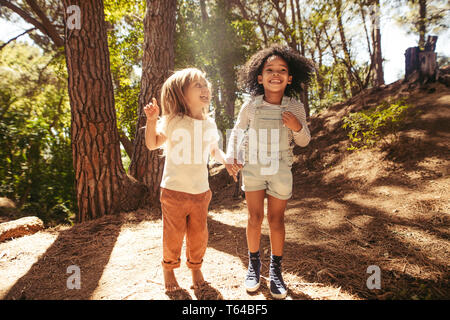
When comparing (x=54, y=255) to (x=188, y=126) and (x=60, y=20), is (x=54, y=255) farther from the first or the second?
(x=60, y=20)

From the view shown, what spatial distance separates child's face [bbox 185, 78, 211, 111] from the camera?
6.59 feet

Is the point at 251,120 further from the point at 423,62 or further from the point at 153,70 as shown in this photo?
the point at 423,62

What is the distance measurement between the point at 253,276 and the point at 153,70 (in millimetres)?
3701

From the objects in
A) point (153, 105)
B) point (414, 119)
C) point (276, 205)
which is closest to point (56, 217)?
point (153, 105)

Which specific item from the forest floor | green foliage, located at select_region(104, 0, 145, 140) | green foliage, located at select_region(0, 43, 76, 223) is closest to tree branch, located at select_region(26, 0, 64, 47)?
green foliage, located at select_region(0, 43, 76, 223)

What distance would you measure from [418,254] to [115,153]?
4.00 metres

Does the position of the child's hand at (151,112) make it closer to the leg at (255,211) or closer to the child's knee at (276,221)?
the leg at (255,211)

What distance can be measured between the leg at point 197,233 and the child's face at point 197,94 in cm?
74

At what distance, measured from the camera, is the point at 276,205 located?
2053 mm

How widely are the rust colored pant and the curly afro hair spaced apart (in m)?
1.16

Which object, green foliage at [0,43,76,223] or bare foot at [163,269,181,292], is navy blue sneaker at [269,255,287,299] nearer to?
bare foot at [163,269,181,292]

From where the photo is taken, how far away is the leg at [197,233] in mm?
2000

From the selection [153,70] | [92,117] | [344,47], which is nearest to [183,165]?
[92,117]

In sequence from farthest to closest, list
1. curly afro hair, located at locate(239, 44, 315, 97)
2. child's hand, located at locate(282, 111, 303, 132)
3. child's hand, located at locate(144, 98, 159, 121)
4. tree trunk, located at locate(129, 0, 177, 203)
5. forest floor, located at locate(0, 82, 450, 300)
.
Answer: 1. tree trunk, located at locate(129, 0, 177, 203)
2. curly afro hair, located at locate(239, 44, 315, 97)
3. forest floor, located at locate(0, 82, 450, 300)
4. child's hand, located at locate(282, 111, 303, 132)
5. child's hand, located at locate(144, 98, 159, 121)
